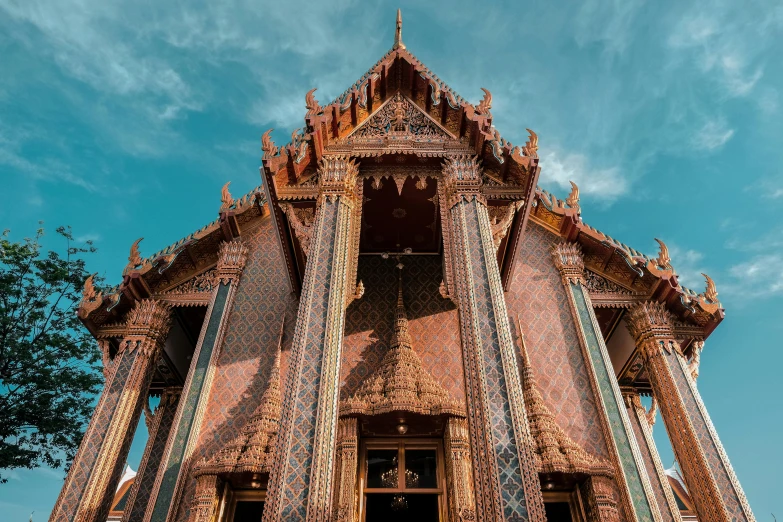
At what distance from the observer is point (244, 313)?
30.2 feet

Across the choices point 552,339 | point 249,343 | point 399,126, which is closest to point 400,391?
→ point 249,343

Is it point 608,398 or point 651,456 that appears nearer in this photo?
point 608,398

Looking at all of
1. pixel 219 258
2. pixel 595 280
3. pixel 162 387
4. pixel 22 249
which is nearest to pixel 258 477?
pixel 219 258

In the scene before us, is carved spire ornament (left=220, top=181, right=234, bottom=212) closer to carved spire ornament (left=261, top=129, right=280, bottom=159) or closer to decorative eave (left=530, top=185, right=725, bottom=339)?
carved spire ornament (left=261, top=129, right=280, bottom=159)

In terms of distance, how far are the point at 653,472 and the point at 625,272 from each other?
12.7 ft

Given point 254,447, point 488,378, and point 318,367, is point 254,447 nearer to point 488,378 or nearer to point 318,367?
point 318,367

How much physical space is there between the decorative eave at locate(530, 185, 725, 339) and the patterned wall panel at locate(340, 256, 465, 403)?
244 centimetres

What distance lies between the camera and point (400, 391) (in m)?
7.95

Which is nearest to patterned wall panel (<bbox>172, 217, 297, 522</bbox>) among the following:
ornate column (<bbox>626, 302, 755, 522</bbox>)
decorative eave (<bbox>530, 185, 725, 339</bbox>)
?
decorative eave (<bbox>530, 185, 725, 339</bbox>)

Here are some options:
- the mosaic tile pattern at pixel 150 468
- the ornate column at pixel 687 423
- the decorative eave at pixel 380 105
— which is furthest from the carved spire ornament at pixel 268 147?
the ornate column at pixel 687 423

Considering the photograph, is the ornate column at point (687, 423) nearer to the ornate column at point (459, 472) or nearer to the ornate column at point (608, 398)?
the ornate column at point (608, 398)

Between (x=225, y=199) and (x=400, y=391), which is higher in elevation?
(x=225, y=199)

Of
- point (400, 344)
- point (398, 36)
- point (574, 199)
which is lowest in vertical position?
point (400, 344)

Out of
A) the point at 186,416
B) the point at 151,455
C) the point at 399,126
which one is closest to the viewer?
the point at 186,416
